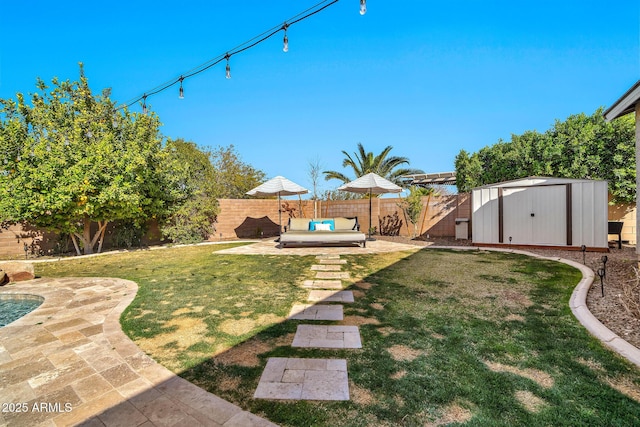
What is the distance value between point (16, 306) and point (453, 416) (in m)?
6.02

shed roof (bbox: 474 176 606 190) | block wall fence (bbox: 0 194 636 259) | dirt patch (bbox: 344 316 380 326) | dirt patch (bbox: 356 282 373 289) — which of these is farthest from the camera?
block wall fence (bbox: 0 194 636 259)

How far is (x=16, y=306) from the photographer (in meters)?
4.47

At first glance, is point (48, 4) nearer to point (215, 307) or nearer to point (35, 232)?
point (35, 232)

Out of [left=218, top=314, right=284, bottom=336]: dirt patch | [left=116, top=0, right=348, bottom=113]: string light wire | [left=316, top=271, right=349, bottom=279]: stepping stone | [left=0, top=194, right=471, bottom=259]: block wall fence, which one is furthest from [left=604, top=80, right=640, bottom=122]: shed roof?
[left=0, top=194, right=471, bottom=259]: block wall fence

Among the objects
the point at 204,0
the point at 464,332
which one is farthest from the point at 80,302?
the point at 204,0

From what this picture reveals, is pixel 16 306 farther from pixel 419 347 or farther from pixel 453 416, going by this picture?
pixel 453 416

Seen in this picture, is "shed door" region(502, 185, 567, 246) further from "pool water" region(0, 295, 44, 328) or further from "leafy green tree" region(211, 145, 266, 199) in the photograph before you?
"leafy green tree" region(211, 145, 266, 199)

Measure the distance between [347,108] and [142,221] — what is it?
11.4 metres

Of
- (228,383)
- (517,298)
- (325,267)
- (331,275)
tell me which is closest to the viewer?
(228,383)

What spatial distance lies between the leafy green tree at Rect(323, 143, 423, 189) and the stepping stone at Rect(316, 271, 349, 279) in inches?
484

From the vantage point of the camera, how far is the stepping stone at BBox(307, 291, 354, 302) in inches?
164

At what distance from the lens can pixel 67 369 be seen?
241 cm

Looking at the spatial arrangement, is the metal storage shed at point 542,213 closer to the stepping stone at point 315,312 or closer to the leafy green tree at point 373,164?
the stepping stone at point 315,312

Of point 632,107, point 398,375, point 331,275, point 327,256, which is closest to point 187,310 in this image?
point 331,275
